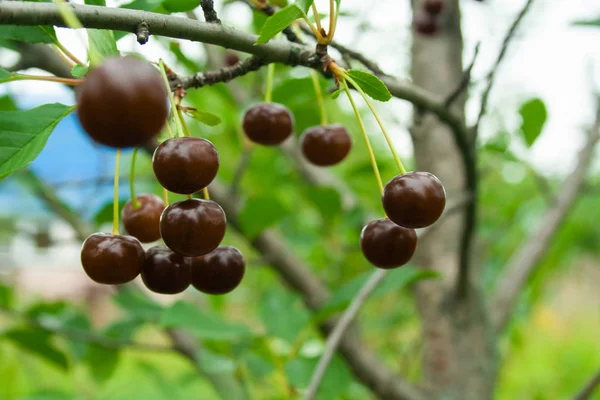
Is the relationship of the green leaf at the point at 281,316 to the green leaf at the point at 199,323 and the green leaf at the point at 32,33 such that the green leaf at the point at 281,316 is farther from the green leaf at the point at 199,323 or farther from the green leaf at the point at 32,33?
the green leaf at the point at 32,33

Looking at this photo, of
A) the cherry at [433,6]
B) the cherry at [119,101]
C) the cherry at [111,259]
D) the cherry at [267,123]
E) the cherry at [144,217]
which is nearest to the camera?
the cherry at [119,101]

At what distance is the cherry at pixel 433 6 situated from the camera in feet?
6.32

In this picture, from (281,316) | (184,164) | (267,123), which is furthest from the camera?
(281,316)

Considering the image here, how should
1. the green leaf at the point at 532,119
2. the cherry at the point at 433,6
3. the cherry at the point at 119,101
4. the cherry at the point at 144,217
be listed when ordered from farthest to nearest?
the cherry at the point at 433,6 < the green leaf at the point at 532,119 < the cherry at the point at 144,217 < the cherry at the point at 119,101

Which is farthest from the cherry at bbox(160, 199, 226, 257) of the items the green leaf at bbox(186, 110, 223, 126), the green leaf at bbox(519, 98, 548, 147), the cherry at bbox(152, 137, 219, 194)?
the green leaf at bbox(519, 98, 548, 147)

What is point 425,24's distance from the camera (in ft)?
6.72

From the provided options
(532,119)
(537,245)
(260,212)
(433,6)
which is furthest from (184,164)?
(537,245)

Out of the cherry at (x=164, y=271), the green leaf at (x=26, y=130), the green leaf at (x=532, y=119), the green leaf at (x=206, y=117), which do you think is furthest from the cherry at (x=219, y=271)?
the green leaf at (x=532, y=119)

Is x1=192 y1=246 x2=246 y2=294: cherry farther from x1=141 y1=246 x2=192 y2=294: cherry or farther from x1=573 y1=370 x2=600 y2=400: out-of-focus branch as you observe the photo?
x1=573 y1=370 x2=600 y2=400: out-of-focus branch

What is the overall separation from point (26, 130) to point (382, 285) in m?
1.02

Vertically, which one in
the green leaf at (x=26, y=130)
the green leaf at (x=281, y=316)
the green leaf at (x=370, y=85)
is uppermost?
the green leaf at (x=370, y=85)

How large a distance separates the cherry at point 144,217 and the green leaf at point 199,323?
1.42ft

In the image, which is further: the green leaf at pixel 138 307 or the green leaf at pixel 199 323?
the green leaf at pixel 138 307

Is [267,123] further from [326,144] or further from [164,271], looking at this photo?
[164,271]
